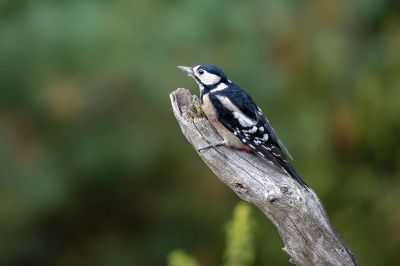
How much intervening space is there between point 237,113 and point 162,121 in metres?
2.32

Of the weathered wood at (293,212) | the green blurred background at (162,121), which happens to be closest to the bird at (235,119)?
the weathered wood at (293,212)

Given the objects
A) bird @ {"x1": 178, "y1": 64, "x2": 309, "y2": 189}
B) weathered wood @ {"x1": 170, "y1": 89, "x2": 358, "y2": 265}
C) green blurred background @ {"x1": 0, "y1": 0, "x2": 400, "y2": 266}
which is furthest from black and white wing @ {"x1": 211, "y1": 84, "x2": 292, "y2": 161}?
green blurred background @ {"x1": 0, "y1": 0, "x2": 400, "y2": 266}

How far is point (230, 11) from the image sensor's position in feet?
20.4

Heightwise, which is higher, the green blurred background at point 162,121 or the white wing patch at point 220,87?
the white wing patch at point 220,87

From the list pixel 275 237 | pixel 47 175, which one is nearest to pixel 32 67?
pixel 47 175

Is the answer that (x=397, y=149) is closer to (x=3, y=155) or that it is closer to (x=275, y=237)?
(x=275, y=237)

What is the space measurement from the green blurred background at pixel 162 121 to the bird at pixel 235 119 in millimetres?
1798

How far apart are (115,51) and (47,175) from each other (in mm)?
844

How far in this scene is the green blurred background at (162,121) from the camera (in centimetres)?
587

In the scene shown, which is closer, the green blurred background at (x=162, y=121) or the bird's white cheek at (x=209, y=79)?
the bird's white cheek at (x=209, y=79)

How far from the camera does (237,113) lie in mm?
3701

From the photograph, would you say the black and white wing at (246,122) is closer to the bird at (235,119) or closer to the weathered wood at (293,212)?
the bird at (235,119)

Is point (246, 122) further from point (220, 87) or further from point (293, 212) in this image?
point (293, 212)

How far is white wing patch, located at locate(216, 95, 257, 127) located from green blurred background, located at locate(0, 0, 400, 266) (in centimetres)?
191
